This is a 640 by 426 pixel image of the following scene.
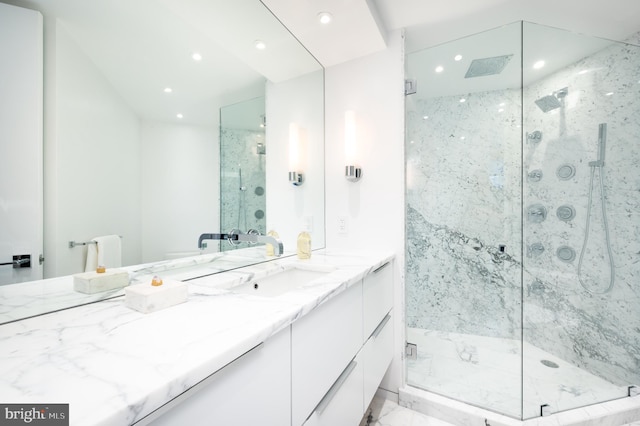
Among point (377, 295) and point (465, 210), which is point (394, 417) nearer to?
point (377, 295)

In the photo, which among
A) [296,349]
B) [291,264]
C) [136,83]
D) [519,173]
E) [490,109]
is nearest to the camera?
[296,349]

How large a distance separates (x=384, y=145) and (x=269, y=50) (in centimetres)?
89

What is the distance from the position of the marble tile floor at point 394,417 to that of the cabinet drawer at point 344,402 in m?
0.46

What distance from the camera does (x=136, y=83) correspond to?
85cm

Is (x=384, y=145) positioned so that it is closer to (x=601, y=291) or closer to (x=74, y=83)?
(x=74, y=83)

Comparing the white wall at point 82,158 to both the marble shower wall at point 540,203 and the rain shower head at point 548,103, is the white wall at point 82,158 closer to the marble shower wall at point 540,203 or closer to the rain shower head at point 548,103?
the marble shower wall at point 540,203

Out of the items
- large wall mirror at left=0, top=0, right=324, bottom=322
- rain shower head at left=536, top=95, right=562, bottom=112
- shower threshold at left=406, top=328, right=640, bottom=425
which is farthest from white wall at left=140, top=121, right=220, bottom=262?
rain shower head at left=536, top=95, right=562, bottom=112

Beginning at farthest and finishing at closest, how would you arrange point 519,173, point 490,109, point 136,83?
point 490,109 → point 519,173 → point 136,83

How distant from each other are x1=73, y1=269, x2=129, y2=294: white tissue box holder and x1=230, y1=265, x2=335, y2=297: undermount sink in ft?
1.24

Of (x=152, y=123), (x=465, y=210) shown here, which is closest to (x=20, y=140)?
(x=152, y=123)

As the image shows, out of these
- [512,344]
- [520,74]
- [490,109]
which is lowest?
[512,344]

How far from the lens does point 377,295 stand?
1377mm

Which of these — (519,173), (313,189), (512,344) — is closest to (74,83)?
(313,189)

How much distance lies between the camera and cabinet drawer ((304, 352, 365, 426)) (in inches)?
32.3
